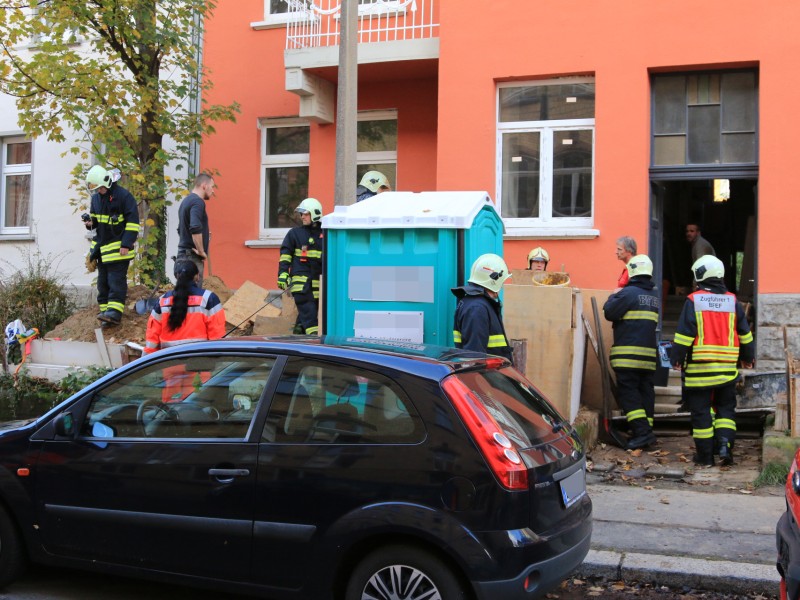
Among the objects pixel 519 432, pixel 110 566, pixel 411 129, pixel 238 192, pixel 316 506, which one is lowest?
pixel 110 566

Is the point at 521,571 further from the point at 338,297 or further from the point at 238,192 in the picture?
the point at 238,192

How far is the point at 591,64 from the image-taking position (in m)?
10.2

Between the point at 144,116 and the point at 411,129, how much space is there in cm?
371

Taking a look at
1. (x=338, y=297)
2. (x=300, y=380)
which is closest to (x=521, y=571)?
(x=300, y=380)

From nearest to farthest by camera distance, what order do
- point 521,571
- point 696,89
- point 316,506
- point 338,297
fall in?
point 521,571 → point 316,506 → point 338,297 → point 696,89

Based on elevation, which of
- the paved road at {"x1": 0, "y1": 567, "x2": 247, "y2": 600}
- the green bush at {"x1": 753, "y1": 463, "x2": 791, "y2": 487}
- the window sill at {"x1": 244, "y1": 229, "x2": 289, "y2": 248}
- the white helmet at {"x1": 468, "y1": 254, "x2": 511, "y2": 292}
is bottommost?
the paved road at {"x1": 0, "y1": 567, "x2": 247, "y2": 600}

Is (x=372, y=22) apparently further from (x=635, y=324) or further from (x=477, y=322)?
(x=477, y=322)

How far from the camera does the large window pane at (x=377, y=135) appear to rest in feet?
40.6

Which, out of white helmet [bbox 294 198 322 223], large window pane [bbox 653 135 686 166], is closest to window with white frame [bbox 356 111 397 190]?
white helmet [bbox 294 198 322 223]

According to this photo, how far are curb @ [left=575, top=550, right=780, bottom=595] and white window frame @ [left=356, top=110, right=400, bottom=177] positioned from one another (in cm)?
787

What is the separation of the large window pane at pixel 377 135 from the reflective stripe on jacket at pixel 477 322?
6.59 metres

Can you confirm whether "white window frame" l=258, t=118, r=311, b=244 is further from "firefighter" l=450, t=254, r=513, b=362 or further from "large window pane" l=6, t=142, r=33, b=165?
"firefighter" l=450, t=254, r=513, b=362

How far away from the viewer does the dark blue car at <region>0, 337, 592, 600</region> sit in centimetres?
380

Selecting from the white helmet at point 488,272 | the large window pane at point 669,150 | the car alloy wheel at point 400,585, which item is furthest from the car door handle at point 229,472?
the large window pane at point 669,150
